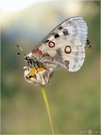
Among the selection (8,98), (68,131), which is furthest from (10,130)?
(68,131)

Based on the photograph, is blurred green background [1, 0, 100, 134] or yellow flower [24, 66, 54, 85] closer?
yellow flower [24, 66, 54, 85]

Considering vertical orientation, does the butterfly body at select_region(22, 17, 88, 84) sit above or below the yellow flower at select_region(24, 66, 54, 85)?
above

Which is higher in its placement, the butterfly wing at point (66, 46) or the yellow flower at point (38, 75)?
the butterfly wing at point (66, 46)

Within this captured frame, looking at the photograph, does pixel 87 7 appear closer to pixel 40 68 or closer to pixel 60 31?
pixel 60 31

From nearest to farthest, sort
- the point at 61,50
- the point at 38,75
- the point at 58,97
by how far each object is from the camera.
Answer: the point at 38,75
the point at 61,50
the point at 58,97

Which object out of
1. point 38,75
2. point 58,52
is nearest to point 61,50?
point 58,52

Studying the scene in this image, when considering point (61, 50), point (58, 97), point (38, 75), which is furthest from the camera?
point (58, 97)

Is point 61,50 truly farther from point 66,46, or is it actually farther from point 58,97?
point 58,97
